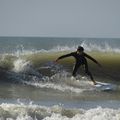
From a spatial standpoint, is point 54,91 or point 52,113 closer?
point 52,113

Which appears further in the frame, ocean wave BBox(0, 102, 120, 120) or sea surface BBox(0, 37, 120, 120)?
sea surface BBox(0, 37, 120, 120)

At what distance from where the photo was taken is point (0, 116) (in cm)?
1376

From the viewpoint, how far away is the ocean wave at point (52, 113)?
546 inches

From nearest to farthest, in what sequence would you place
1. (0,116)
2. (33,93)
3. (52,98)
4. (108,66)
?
(0,116) < (52,98) < (33,93) < (108,66)

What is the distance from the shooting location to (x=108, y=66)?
29.5 metres

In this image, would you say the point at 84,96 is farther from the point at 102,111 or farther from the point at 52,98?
the point at 102,111

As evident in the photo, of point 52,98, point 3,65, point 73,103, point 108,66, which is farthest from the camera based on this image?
point 108,66

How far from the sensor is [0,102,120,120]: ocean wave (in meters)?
13.9

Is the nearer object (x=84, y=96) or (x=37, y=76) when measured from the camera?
(x=84, y=96)

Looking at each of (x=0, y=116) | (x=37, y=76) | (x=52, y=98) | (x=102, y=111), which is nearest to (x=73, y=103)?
(x=52, y=98)

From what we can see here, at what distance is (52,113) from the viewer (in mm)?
14227

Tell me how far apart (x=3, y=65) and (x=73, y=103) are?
11122mm

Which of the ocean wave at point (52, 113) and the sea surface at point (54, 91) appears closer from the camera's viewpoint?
the ocean wave at point (52, 113)

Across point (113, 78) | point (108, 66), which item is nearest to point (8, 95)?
point (113, 78)
